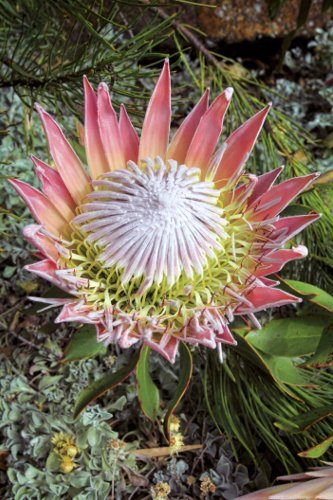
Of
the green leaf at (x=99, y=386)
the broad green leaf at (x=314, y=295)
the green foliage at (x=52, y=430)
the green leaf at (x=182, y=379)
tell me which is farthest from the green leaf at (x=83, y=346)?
the broad green leaf at (x=314, y=295)

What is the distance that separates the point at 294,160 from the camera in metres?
1.85

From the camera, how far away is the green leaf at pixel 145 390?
4.15 feet

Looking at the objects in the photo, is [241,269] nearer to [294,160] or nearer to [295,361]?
[295,361]

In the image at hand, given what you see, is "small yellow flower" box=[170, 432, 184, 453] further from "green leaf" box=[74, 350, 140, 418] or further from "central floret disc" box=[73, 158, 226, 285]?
"central floret disc" box=[73, 158, 226, 285]

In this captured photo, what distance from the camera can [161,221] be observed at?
1.19 metres

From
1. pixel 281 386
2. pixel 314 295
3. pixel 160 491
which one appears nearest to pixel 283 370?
pixel 281 386

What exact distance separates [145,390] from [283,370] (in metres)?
0.30

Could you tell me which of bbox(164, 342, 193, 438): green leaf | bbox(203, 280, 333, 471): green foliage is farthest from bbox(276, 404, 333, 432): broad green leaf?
bbox(164, 342, 193, 438): green leaf

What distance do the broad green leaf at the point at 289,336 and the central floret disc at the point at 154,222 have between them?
0.74 feet

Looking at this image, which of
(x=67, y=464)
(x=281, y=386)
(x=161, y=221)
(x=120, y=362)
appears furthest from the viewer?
(x=120, y=362)

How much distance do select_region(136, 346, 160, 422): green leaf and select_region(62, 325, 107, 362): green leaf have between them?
0.09 m

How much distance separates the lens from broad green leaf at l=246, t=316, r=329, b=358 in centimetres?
132

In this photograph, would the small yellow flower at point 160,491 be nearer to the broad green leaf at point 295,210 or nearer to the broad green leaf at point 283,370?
the broad green leaf at point 283,370

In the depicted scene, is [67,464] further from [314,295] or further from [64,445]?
[314,295]
